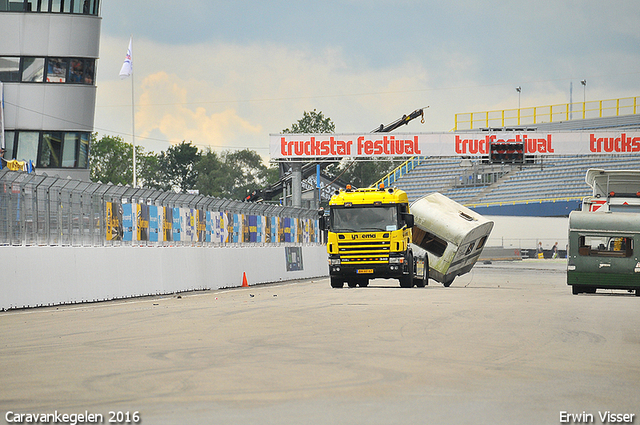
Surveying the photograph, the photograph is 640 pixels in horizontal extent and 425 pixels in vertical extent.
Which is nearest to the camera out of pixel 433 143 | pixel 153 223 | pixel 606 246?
pixel 606 246

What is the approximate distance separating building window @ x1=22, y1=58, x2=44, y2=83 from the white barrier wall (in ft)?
60.3

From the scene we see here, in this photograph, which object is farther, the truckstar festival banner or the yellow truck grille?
the truckstar festival banner

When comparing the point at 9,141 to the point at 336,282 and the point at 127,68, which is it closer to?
the point at 127,68

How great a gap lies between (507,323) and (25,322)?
755 cm

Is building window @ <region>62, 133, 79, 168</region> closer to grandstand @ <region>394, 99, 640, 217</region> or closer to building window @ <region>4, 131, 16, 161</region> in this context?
building window @ <region>4, 131, 16, 161</region>

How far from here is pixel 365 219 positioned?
91.1 feet

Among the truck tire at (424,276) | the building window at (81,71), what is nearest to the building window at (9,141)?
the building window at (81,71)

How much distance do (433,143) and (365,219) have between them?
2714cm

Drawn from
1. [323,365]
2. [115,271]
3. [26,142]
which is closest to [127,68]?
[26,142]

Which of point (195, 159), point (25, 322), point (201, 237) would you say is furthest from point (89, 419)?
point (195, 159)

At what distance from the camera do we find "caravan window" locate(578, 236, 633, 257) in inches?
927

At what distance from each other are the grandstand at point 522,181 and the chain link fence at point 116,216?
4682cm

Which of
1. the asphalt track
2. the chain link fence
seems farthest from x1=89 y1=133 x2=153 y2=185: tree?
the asphalt track

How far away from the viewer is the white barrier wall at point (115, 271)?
18.1m
